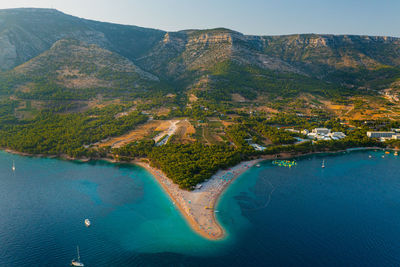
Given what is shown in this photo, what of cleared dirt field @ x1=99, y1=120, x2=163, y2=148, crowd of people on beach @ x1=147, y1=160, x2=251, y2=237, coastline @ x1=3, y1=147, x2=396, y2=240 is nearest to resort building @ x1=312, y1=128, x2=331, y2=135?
coastline @ x1=3, y1=147, x2=396, y2=240

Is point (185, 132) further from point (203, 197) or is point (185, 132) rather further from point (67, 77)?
point (67, 77)

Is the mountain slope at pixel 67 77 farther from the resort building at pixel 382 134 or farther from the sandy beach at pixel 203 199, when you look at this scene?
the resort building at pixel 382 134

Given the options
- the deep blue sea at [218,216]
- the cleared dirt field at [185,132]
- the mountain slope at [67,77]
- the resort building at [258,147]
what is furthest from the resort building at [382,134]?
the mountain slope at [67,77]

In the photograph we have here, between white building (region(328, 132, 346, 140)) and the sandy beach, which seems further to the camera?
white building (region(328, 132, 346, 140))

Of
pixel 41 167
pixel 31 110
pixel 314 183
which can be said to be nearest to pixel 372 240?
pixel 314 183

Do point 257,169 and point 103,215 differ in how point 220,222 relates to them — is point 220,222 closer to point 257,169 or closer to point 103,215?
point 103,215

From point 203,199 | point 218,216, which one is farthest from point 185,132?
point 218,216

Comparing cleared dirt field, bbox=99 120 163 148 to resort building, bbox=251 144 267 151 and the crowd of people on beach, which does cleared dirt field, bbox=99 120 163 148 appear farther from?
resort building, bbox=251 144 267 151
